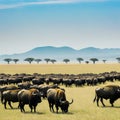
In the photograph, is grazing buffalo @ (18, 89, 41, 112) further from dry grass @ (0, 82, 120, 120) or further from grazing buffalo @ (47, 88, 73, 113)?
grazing buffalo @ (47, 88, 73, 113)

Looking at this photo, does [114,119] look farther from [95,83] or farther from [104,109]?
[95,83]

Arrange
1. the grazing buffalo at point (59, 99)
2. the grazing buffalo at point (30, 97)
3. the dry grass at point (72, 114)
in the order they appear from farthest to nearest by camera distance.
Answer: the grazing buffalo at point (30, 97)
the grazing buffalo at point (59, 99)
the dry grass at point (72, 114)

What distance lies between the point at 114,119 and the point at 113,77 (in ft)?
144

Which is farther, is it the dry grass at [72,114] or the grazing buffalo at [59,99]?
the grazing buffalo at [59,99]

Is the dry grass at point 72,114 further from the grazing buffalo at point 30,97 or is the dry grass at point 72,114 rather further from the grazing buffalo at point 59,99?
the grazing buffalo at point 30,97

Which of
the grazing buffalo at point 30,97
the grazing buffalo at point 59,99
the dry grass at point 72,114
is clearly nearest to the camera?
the dry grass at point 72,114

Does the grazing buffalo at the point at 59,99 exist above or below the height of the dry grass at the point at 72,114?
above

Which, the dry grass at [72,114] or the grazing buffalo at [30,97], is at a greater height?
the grazing buffalo at [30,97]

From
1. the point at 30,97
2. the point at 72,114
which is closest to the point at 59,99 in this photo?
the point at 72,114

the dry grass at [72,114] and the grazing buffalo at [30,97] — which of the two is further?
the grazing buffalo at [30,97]

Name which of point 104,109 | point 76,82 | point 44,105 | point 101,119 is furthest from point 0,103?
point 76,82

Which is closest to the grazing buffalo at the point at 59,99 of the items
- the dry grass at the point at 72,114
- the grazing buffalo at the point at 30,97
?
the dry grass at the point at 72,114

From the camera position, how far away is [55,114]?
2406cm

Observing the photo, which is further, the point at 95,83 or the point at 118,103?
the point at 95,83
